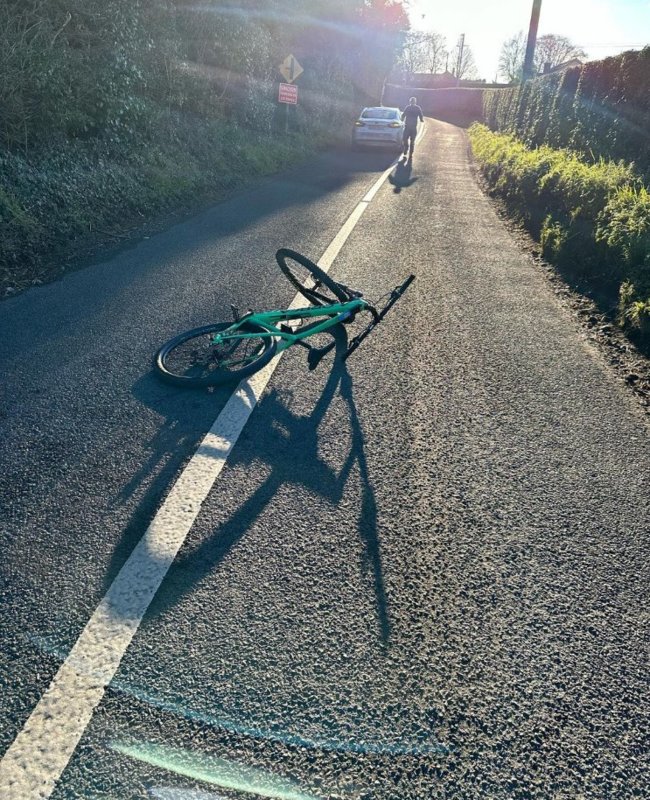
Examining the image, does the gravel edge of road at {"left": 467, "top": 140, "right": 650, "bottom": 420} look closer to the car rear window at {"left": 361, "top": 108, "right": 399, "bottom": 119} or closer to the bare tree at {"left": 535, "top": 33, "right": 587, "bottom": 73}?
the car rear window at {"left": 361, "top": 108, "right": 399, "bottom": 119}

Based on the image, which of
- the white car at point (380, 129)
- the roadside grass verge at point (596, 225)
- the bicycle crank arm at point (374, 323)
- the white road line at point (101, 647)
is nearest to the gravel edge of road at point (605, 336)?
the roadside grass verge at point (596, 225)

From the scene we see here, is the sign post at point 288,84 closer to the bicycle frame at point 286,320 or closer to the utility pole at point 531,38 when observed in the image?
the utility pole at point 531,38

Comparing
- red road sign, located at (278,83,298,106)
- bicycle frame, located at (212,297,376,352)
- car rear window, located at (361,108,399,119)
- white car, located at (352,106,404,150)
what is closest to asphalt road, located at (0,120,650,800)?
bicycle frame, located at (212,297,376,352)

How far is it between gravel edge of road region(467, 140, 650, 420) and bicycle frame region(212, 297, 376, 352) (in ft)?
7.17

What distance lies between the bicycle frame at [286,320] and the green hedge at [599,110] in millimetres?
6376

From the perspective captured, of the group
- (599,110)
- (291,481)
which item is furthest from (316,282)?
(599,110)

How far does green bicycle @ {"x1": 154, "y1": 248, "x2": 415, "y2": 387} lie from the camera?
3.91 metres

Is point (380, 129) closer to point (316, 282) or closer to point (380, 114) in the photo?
point (380, 114)

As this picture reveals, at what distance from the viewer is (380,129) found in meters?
19.5

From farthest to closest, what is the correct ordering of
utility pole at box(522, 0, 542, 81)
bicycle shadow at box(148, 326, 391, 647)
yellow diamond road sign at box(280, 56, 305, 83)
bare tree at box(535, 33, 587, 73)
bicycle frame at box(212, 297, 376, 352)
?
bare tree at box(535, 33, 587, 73) < utility pole at box(522, 0, 542, 81) < yellow diamond road sign at box(280, 56, 305, 83) < bicycle frame at box(212, 297, 376, 352) < bicycle shadow at box(148, 326, 391, 647)

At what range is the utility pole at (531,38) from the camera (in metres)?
24.2

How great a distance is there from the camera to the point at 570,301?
19.3 ft

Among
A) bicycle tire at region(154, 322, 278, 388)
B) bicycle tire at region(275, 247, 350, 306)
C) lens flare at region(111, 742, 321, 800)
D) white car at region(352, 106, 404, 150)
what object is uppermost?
white car at region(352, 106, 404, 150)

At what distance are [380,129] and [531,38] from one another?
1191 cm
